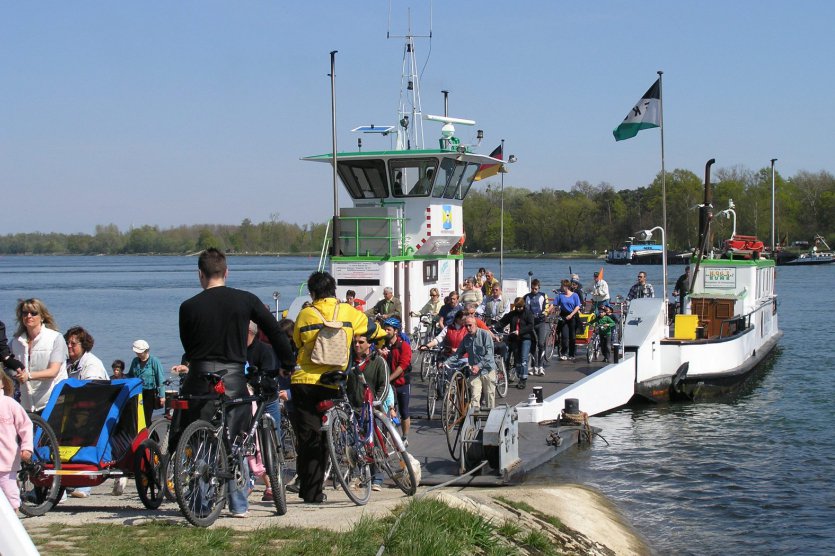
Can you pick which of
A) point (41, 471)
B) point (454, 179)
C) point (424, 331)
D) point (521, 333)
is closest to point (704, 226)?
point (454, 179)

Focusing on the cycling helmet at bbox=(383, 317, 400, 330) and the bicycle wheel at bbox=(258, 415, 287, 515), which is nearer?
the bicycle wheel at bbox=(258, 415, 287, 515)

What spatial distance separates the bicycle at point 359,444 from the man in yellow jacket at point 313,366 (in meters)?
0.08

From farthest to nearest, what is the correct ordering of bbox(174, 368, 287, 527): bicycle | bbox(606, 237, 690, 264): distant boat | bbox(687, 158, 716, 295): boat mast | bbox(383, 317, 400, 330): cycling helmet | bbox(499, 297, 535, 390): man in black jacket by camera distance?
bbox(606, 237, 690, 264): distant boat → bbox(687, 158, 716, 295): boat mast → bbox(499, 297, 535, 390): man in black jacket → bbox(383, 317, 400, 330): cycling helmet → bbox(174, 368, 287, 527): bicycle

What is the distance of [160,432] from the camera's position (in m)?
8.18

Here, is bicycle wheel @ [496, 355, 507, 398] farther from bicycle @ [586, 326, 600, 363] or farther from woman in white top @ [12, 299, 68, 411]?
woman in white top @ [12, 299, 68, 411]

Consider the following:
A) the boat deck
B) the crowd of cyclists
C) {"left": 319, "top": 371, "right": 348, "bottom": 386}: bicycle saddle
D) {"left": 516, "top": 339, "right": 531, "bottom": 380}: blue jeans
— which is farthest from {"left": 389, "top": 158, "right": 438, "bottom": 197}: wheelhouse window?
{"left": 319, "top": 371, "right": 348, "bottom": 386}: bicycle saddle

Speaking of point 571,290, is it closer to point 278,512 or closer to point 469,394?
point 469,394

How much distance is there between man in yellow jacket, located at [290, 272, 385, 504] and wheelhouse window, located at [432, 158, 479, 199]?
1357 centimetres

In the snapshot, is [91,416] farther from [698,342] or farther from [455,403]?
[698,342]

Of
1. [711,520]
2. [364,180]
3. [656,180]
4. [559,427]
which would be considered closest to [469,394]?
[559,427]

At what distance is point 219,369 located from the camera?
22.1ft

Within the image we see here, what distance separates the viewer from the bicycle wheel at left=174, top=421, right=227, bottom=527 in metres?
6.36

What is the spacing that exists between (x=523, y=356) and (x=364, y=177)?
22.2 feet

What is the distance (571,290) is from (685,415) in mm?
3354
